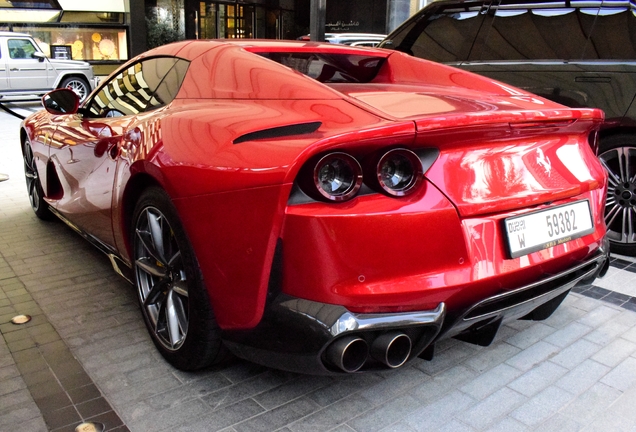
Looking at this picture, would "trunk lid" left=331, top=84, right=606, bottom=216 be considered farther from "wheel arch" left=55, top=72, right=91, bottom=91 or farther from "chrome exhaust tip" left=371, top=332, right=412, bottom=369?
"wheel arch" left=55, top=72, right=91, bottom=91

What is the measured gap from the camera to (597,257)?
2725mm

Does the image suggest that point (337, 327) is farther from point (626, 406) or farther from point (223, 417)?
point (626, 406)

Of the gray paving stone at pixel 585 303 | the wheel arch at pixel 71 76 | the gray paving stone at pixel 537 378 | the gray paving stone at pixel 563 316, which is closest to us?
the gray paving stone at pixel 537 378

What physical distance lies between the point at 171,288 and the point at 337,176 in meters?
Result: 1.05

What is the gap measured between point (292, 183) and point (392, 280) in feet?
1.56

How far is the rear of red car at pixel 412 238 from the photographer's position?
211 cm

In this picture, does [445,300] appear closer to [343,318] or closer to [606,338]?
[343,318]

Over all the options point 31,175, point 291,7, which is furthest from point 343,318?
point 291,7

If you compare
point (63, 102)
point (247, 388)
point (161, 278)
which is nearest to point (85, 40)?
point (63, 102)

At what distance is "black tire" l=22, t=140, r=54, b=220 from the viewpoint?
5.13m

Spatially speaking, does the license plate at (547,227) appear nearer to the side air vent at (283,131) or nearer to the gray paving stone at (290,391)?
the side air vent at (283,131)

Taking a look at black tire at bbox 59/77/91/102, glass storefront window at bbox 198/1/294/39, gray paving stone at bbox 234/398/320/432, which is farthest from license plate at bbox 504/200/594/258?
glass storefront window at bbox 198/1/294/39

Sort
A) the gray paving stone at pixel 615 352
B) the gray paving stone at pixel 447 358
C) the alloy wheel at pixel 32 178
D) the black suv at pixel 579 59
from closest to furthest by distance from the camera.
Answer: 1. the gray paving stone at pixel 447 358
2. the gray paving stone at pixel 615 352
3. the black suv at pixel 579 59
4. the alloy wheel at pixel 32 178

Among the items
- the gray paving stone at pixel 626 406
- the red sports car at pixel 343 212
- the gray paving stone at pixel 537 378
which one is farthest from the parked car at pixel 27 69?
the gray paving stone at pixel 626 406
